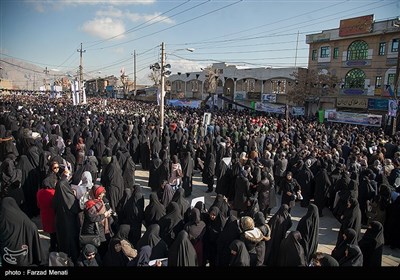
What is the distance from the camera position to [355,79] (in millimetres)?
26656

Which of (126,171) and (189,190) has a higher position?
(126,171)

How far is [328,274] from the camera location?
2.12 m

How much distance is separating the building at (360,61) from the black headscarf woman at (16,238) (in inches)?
984

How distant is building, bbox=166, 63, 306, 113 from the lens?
102ft

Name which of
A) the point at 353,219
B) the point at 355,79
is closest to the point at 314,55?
the point at 355,79

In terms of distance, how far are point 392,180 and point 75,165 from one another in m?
7.71

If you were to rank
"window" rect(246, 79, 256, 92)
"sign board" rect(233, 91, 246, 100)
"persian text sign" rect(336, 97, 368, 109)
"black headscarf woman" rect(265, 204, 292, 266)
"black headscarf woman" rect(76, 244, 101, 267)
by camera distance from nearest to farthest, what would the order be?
"black headscarf woman" rect(76, 244, 101, 267) → "black headscarf woman" rect(265, 204, 292, 266) → "persian text sign" rect(336, 97, 368, 109) → "window" rect(246, 79, 256, 92) → "sign board" rect(233, 91, 246, 100)

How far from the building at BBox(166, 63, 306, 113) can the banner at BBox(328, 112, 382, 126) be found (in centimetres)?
582

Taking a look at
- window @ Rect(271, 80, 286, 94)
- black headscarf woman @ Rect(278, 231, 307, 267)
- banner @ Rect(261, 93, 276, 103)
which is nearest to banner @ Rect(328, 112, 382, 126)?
banner @ Rect(261, 93, 276, 103)

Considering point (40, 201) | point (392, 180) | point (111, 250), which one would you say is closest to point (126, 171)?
point (40, 201)

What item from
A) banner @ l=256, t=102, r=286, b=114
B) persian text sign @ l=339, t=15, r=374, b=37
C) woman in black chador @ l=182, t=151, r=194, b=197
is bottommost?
woman in black chador @ l=182, t=151, r=194, b=197

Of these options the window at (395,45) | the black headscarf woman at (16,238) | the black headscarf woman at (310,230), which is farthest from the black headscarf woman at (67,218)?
the window at (395,45)

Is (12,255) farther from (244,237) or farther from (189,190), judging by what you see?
(189,190)

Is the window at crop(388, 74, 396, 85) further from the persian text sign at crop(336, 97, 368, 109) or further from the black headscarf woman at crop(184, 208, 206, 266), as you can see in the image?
the black headscarf woman at crop(184, 208, 206, 266)
